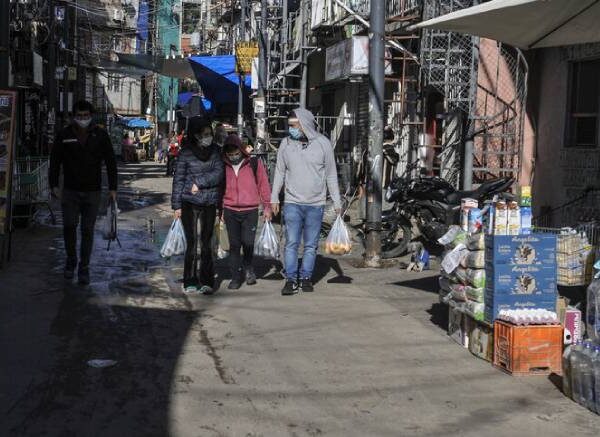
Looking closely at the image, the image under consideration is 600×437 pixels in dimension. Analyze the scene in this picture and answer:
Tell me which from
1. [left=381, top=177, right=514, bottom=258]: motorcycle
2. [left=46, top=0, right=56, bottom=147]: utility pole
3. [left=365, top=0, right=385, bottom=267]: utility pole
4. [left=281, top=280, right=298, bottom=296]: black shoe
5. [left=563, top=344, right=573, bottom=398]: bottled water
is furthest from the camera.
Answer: [left=46, top=0, right=56, bottom=147]: utility pole

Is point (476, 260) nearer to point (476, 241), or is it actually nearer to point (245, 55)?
point (476, 241)

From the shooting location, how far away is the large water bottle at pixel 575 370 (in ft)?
17.1

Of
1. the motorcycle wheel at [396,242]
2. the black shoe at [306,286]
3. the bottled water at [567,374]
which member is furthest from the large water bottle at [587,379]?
the motorcycle wheel at [396,242]

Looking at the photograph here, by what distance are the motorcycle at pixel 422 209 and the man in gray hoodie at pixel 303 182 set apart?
2.83 meters

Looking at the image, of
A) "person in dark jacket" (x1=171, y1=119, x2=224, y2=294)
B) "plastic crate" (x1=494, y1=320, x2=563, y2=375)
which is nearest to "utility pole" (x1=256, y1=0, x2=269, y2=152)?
"person in dark jacket" (x1=171, y1=119, x2=224, y2=294)

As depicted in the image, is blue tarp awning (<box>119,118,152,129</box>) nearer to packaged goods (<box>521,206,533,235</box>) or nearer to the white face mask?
the white face mask

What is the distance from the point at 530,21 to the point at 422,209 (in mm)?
4249

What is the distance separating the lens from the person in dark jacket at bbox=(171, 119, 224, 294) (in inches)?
329

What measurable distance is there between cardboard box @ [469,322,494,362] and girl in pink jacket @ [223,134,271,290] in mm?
3154

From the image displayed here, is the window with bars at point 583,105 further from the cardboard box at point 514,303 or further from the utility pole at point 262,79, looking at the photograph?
the utility pole at point 262,79

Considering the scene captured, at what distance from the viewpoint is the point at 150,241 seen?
12711mm

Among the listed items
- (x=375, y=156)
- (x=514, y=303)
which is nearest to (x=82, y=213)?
(x=375, y=156)

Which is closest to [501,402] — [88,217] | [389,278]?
[389,278]

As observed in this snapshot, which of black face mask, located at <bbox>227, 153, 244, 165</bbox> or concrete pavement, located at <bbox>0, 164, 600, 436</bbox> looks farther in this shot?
black face mask, located at <bbox>227, 153, 244, 165</bbox>
